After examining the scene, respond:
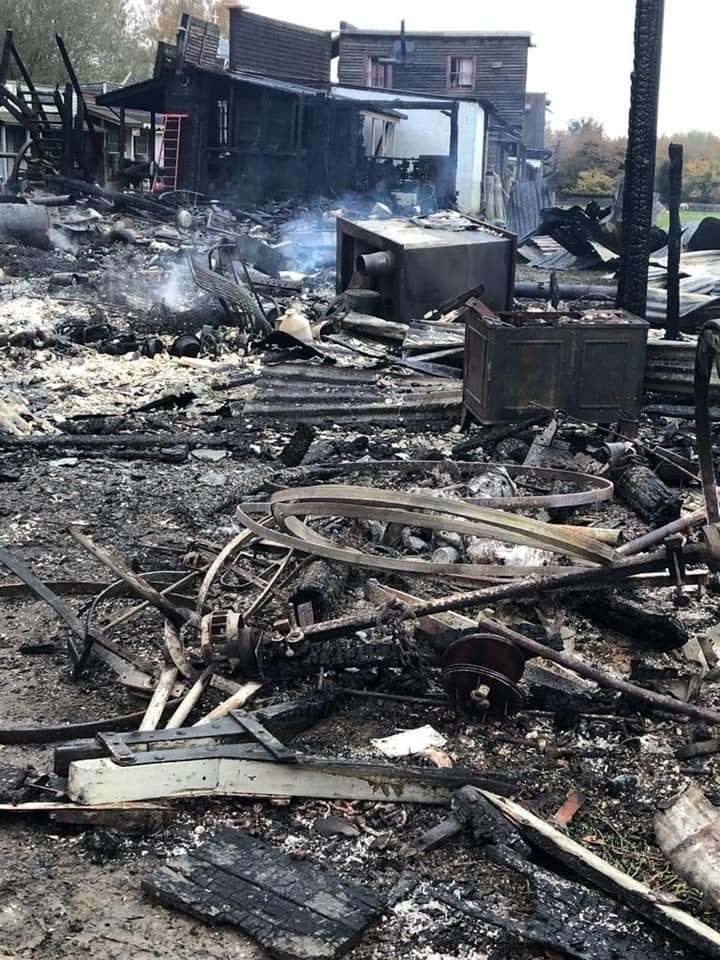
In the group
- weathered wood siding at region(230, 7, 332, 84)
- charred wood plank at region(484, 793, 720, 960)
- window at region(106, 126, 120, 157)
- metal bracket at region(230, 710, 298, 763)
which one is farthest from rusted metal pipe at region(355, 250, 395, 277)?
window at region(106, 126, 120, 157)

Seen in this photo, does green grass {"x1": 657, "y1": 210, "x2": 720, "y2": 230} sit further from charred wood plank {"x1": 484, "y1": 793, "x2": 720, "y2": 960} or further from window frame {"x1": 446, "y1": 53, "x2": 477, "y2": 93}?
charred wood plank {"x1": 484, "y1": 793, "x2": 720, "y2": 960}

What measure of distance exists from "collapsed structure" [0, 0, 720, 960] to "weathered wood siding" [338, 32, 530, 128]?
35.5 metres

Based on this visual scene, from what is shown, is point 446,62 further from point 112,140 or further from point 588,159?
point 112,140

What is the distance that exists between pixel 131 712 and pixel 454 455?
181 inches

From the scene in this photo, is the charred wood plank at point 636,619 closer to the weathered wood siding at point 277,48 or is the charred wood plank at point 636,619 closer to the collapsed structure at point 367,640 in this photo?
the collapsed structure at point 367,640

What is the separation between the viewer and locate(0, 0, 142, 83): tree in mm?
45375

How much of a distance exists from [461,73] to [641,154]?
36.3 metres

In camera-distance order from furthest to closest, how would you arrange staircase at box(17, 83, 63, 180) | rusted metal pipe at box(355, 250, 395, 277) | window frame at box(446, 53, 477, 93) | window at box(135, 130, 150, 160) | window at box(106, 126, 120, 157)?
window frame at box(446, 53, 477, 93)
window at box(135, 130, 150, 160)
window at box(106, 126, 120, 157)
staircase at box(17, 83, 63, 180)
rusted metal pipe at box(355, 250, 395, 277)

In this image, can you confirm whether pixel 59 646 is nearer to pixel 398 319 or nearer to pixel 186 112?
pixel 398 319

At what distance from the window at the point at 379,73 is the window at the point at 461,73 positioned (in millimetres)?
2757

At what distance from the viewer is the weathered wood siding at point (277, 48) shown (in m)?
34.4

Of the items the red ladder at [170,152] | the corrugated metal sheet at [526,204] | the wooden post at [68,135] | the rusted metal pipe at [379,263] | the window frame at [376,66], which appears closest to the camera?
the rusted metal pipe at [379,263]

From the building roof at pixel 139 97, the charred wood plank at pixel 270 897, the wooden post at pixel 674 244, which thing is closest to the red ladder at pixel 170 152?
the building roof at pixel 139 97

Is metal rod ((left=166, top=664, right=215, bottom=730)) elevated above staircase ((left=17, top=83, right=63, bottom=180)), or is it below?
below
